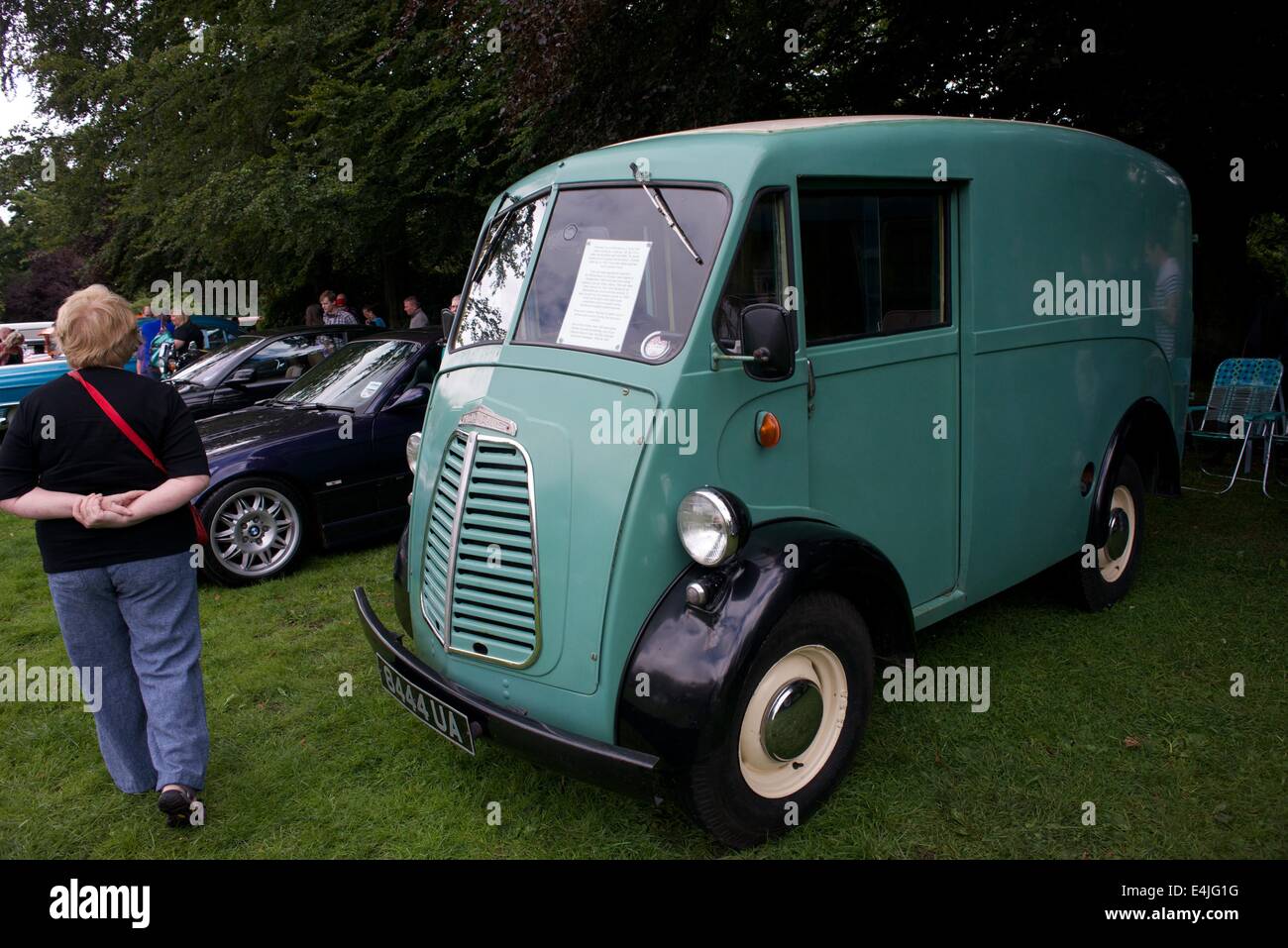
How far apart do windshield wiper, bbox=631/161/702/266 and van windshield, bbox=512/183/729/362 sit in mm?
18

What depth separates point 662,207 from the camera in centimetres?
364

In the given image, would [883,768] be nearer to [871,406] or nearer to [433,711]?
[871,406]

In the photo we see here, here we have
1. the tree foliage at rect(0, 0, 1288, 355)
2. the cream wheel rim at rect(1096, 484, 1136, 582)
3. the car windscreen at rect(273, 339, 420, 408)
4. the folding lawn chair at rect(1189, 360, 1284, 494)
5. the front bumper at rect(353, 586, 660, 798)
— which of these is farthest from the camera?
the tree foliage at rect(0, 0, 1288, 355)

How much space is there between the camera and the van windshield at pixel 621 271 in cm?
354

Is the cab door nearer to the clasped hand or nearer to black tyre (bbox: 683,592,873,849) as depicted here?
black tyre (bbox: 683,592,873,849)

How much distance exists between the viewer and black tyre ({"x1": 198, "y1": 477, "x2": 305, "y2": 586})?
6.59 metres

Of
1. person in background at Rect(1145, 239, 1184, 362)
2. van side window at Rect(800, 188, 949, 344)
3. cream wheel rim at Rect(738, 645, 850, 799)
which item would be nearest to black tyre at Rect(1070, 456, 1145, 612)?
person in background at Rect(1145, 239, 1184, 362)

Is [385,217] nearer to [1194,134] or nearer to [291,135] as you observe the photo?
[291,135]

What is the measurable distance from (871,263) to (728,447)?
1.18 metres

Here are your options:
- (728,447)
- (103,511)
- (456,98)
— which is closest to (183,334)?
(456,98)

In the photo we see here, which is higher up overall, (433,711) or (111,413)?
(111,413)

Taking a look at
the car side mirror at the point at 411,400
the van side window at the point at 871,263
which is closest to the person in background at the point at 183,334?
the car side mirror at the point at 411,400

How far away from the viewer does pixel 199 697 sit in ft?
12.2
